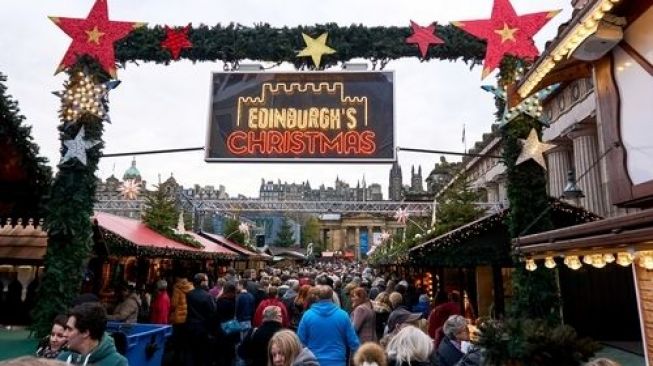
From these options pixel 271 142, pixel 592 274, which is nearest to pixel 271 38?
pixel 271 142

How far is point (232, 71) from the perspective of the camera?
29.4 feet

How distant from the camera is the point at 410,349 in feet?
15.8

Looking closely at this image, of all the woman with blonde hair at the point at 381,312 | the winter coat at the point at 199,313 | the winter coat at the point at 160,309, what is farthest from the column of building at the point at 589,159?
the winter coat at the point at 160,309

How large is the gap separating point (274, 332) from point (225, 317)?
11.0 feet

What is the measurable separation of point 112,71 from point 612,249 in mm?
8554

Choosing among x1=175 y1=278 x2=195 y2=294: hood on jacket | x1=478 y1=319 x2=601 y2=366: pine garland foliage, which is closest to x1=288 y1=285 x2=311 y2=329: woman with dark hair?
x1=175 y1=278 x2=195 y2=294: hood on jacket

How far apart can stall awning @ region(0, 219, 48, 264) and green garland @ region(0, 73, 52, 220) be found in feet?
7.82

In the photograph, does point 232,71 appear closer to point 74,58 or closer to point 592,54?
point 74,58

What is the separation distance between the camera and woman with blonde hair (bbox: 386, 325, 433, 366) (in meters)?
4.80

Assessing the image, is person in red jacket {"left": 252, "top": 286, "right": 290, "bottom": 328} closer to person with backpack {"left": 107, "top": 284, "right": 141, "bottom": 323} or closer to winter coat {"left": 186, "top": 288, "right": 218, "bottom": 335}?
winter coat {"left": 186, "top": 288, "right": 218, "bottom": 335}

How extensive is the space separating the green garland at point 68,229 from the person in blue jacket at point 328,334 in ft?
15.3

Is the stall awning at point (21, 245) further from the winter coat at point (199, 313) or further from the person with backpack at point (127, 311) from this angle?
Result: the winter coat at point (199, 313)

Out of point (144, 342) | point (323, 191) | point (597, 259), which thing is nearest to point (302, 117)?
point (144, 342)

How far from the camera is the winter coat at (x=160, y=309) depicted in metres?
9.48
